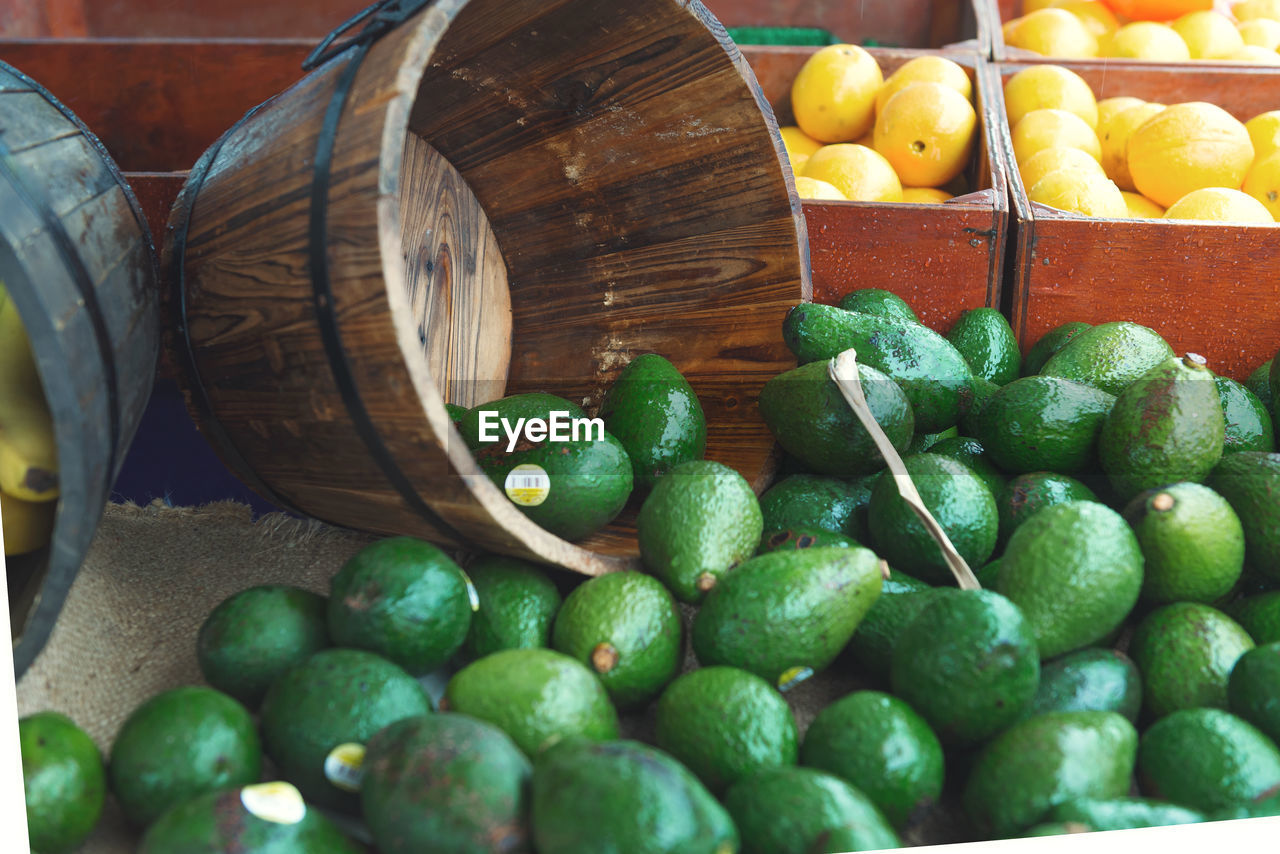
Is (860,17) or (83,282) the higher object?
(860,17)

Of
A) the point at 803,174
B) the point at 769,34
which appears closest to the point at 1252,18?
the point at 769,34

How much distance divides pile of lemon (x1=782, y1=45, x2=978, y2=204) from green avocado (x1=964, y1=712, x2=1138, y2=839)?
1201mm

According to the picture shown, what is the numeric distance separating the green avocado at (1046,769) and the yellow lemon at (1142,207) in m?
1.51

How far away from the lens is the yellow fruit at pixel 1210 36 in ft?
8.76

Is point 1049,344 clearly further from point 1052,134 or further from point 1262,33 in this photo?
point 1262,33

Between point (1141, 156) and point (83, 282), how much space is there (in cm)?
201

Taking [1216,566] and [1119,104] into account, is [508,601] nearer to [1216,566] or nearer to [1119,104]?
[1216,566]

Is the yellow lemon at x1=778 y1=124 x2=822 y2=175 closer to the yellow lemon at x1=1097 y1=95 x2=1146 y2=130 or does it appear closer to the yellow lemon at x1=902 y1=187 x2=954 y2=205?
the yellow lemon at x1=902 y1=187 x2=954 y2=205

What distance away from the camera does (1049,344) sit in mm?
1712

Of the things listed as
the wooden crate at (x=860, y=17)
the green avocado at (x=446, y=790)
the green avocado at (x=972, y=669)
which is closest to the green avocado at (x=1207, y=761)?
the green avocado at (x=972, y=669)

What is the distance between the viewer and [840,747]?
855 millimetres

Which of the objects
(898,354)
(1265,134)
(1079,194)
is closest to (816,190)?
(1079,194)

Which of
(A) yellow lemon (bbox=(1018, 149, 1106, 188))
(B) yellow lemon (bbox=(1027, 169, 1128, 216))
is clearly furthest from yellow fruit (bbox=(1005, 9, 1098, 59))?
(B) yellow lemon (bbox=(1027, 169, 1128, 216))

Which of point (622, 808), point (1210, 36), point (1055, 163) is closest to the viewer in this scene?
point (622, 808)
